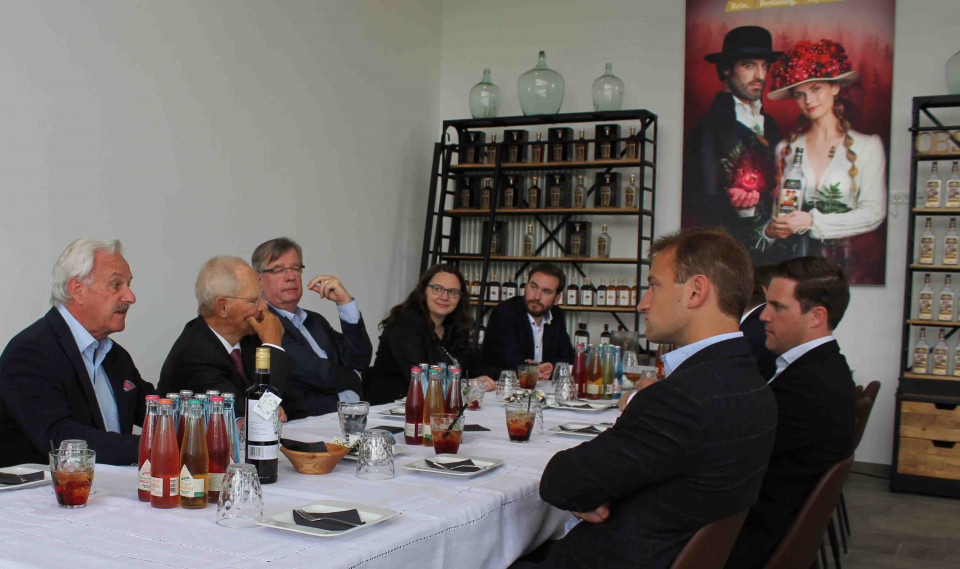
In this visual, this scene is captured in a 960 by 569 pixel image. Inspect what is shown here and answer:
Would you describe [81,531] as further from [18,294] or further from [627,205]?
[627,205]

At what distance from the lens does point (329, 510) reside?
1.67 meters

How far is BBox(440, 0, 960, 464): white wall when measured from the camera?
6070mm

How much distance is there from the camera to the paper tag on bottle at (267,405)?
1.82 metres

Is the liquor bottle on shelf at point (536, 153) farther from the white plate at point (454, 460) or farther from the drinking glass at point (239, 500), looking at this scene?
the drinking glass at point (239, 500)

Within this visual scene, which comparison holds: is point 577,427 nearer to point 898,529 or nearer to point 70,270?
point 70,270

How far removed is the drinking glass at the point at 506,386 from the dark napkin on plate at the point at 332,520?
189cm

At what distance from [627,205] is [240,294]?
13.7ft

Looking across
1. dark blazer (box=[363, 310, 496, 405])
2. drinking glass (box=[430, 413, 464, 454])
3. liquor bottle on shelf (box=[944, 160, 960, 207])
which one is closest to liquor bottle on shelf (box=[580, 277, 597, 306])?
liquor bottle on shelf (box=[944, 160, 960, 207])

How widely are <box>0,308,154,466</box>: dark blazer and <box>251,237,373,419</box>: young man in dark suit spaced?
1.09 m

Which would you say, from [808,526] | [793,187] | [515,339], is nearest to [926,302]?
[793,187]

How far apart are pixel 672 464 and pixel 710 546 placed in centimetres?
19

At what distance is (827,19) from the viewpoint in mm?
6293

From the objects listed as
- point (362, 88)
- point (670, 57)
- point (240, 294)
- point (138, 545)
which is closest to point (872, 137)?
point (670, 57)

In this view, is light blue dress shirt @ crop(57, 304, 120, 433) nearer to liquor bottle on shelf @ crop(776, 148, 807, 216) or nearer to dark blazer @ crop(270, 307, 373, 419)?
dark blazer @ crop(270, 307, 373, 419)
